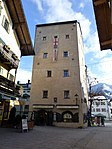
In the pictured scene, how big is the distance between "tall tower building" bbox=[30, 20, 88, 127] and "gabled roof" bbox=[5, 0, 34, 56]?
8.04m

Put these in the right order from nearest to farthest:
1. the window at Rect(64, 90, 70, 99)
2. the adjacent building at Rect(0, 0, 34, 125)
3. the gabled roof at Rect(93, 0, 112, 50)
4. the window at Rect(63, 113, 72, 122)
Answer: the gabled roof at Rect(93, 0, 112, 50), the adjacent building at Rect(0, 0, 34, 125), the window at Rect(63, 113, 72, 122), the window at Rect(64, 90, 70, 99)

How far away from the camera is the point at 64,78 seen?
28.9 m

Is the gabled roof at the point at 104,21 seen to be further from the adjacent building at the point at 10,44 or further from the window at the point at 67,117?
the window at the point at 67,117

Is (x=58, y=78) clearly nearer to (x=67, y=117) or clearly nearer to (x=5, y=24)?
(x=67, y=117)

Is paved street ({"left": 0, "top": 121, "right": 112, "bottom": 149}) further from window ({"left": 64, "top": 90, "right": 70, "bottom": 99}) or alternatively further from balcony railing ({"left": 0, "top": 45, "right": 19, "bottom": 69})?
window ({"left": 64, "top": 90, "right": 70, "bottom": 99})

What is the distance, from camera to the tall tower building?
26819 millimetres

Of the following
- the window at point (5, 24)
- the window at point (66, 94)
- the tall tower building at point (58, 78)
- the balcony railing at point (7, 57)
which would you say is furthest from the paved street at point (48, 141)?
the window at point (66, 94)

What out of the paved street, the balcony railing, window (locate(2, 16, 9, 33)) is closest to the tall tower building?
the balcony railing

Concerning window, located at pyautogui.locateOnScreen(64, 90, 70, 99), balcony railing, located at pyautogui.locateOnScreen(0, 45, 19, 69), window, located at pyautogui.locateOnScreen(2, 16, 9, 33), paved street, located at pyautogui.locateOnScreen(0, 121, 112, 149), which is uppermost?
window, located at pyautogui.locateOnScreen(2, 16, 9, 33)

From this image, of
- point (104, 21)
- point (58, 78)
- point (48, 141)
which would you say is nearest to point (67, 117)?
point (58, 78)

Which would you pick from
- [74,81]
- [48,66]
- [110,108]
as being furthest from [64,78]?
[110,108]

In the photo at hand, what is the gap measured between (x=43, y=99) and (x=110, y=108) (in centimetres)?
7696

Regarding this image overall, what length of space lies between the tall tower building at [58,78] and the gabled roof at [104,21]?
12066 millimetres

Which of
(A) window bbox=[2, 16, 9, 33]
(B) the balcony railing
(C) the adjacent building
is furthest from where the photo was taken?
(A) window bbox=[2, 16, 9, 33]
